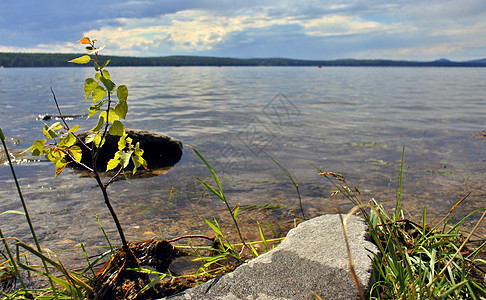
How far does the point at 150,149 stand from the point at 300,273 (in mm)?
5485

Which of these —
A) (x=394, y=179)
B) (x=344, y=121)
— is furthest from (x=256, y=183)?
(x=344, y=121)

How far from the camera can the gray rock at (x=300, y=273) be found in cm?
210

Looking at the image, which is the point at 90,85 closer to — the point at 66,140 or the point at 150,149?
the point at 66,140

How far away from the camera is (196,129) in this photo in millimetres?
10922

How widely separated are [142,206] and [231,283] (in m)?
2.72

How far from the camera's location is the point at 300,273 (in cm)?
229

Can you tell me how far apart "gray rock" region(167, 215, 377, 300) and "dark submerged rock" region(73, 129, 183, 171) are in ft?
15.4

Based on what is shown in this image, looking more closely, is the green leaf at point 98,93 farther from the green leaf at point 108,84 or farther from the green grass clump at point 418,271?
the green grass clump at point 418,271

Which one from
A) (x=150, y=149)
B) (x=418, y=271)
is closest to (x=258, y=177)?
(x=150, y=149)

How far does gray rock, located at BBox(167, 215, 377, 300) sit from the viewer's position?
2.10 metres

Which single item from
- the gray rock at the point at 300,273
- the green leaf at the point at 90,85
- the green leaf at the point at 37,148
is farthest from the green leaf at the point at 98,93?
the gray rock at the point at 300,273

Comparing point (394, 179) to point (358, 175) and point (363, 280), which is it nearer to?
point (358, 175)

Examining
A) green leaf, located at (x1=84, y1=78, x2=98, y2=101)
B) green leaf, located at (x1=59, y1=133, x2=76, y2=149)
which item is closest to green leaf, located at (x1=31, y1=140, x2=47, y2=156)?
green leaf, located at (x1=59, y1=133, x2=76, y2=149)

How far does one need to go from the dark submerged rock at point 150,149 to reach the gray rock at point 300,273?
4.69m
